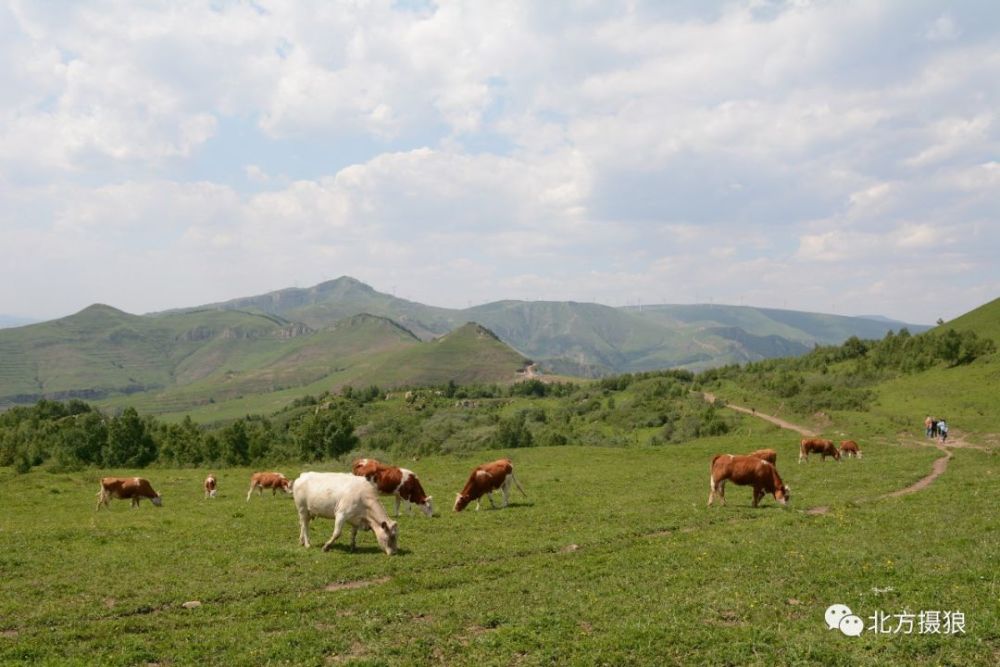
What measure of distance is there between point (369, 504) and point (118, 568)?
764 cm

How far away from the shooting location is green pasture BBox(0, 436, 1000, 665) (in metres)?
12.0

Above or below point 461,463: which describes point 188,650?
above

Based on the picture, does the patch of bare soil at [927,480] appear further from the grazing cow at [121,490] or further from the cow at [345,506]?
the grazing cow at [121,490]

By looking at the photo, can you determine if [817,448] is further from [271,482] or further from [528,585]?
[271,482]

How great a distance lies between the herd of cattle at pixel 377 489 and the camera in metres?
20.7

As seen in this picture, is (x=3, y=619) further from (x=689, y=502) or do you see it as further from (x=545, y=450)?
(x=545, y=450)

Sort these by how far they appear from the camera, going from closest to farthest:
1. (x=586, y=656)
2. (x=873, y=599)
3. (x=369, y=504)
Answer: (x=586, y=656), (x=873, y=599), (x=369, y=504)

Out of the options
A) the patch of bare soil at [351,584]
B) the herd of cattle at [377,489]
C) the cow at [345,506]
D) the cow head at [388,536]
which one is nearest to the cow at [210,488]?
the herd of cattle at [377,489]

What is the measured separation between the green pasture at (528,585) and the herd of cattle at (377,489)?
0.97 m

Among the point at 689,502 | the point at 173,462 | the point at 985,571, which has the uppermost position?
the point at 985,571

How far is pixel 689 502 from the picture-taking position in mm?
29562

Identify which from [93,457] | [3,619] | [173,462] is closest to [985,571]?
[3,619]

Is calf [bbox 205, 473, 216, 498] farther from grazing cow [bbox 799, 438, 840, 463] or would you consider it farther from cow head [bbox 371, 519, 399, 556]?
grazing cow [bbox 799, 438, 840, 463]

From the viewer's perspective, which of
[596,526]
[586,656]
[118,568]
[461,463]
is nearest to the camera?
[586,656]
